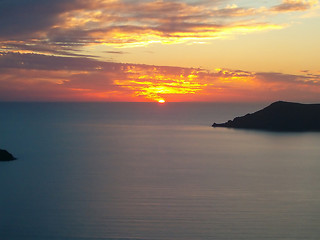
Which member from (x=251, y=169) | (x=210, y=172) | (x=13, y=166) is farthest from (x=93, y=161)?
(x=251, y=169)

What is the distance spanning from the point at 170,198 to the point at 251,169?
49.8ft

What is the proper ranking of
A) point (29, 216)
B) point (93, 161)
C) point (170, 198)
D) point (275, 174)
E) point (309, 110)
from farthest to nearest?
point (309, 110) → point (93, 161) → point (275, 174) → point (170, 198) → point (29, 216)

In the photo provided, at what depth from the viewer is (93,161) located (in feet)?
148

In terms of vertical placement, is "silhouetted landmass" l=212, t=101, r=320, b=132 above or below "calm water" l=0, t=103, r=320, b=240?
above

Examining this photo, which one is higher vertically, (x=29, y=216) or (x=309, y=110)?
(x=309, y=110)

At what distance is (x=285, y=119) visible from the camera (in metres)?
87.8

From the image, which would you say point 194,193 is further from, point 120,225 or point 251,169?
point 251,169

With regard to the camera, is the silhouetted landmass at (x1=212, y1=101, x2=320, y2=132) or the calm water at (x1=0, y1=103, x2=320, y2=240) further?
the silhouetted landmass at (x1=212, y1=101, x2=320, y2=132)

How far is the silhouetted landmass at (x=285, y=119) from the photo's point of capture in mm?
86000

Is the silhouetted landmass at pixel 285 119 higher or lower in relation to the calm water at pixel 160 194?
higher

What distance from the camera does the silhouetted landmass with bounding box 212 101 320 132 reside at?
86000mm

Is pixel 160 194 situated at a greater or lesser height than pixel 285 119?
lesser

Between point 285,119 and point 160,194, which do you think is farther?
point 285,119

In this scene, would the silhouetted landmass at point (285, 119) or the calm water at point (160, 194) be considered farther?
the silhouetted landmass at point (285, 119)
